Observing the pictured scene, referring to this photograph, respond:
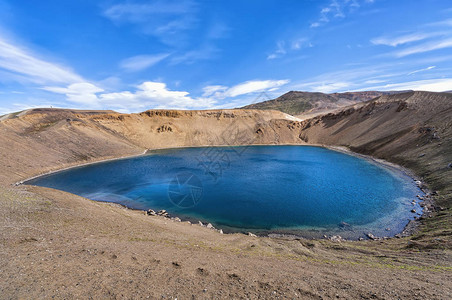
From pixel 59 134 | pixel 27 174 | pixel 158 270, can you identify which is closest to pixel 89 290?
pixel 158 270

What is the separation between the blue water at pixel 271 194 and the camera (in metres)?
19.5

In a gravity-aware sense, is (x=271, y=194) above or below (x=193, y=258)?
below

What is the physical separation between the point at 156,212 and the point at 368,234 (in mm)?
20850

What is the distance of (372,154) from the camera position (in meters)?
48.7

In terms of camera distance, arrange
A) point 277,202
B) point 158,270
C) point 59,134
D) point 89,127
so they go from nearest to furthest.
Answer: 1. point 158,270
2. point 277,202
3. point 59,134
4. point 89,127

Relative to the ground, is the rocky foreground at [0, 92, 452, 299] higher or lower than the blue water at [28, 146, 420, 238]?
higher

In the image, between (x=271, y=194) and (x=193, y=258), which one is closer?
(x=193, y=258)

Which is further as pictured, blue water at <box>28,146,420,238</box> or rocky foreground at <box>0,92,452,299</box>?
blue water at <box>28,146,420,238</box>

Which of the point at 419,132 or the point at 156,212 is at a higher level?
the point at 419,132

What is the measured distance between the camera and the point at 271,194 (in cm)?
2727

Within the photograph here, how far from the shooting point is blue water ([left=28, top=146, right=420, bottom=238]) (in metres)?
19.5

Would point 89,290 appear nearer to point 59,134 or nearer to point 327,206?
point 327,206

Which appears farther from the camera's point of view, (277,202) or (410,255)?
(277,202)

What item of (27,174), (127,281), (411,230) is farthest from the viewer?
(27,174)
